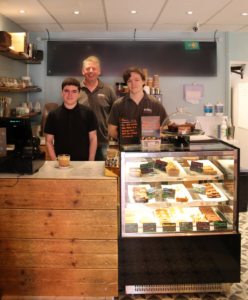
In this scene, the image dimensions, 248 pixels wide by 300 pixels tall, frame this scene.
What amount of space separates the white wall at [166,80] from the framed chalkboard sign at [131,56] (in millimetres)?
116

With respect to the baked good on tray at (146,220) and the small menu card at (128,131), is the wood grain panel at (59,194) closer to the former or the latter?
the baked good on tray at (146,220)

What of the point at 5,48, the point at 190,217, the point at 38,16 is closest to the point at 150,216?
the point at 190,217

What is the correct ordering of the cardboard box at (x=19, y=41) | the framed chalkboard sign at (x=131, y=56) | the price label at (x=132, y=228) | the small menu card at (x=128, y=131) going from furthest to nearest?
1. the framed chalkboard sign at (x=131, y=56)
2. the cardboard box at (x=19, y=41)
3. the small menu card at (x=128, y=131)
4. the price label at (x=132, y=228)

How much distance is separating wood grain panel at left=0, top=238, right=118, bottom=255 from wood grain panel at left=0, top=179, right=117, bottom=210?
0.27m

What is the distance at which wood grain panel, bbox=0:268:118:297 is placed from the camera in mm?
2322

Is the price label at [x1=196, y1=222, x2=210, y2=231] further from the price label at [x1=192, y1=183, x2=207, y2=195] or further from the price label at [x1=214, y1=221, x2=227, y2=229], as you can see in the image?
the price label at [x1=192, y1=183, x2=207, y2=195]

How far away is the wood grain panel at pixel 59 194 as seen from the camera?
2246 millimetres

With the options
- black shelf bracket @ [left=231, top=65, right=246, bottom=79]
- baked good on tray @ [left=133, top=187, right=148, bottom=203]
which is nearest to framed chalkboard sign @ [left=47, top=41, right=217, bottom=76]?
black shelf bracket @ [left=231, top=65, right=246, bottom=79]

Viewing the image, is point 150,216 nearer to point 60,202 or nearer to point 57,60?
point 60,202

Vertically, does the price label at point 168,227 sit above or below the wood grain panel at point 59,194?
below

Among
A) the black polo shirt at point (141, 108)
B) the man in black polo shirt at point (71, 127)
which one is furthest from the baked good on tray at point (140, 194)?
the black polo shirt at point (141, 108)

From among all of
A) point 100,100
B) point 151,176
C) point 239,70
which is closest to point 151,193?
point 151,176

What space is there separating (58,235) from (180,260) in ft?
3.23

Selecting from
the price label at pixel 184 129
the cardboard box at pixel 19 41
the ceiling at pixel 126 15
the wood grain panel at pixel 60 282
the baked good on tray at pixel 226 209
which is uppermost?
the ceiling at pixel 126 15
